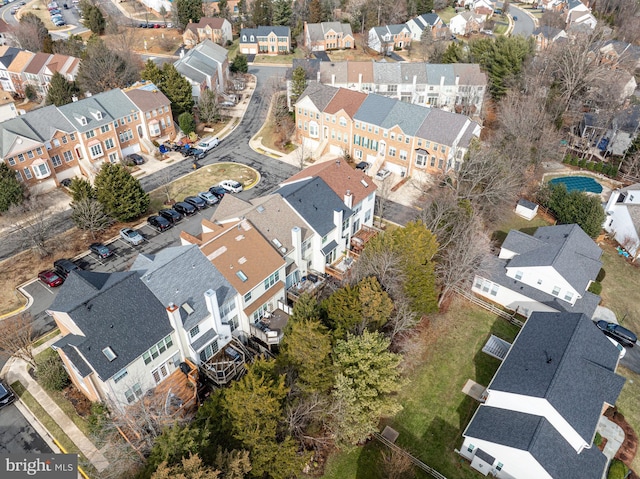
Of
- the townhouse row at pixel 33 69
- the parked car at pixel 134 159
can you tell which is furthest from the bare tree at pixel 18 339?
the townhouse row at pixel 33 69

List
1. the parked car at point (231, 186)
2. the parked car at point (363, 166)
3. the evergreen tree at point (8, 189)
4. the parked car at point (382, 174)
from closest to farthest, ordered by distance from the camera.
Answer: the evergreen tree at point (8, 189)
the parked car at point (231, 186)
the parked car at point (382, 174)
the parked car at point (363, 166)

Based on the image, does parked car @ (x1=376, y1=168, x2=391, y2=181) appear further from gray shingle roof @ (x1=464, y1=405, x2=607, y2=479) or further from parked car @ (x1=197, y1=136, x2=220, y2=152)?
gray shingle roof @ (x1=464, y1=405, x2=607, y2=479)

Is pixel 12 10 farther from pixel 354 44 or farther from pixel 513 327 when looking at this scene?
pixel 513 327

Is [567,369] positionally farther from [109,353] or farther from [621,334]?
[109,353]

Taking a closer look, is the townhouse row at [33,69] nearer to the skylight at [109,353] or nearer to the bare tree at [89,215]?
the bare tree at [89,215]

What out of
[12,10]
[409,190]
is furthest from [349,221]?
[12,10]

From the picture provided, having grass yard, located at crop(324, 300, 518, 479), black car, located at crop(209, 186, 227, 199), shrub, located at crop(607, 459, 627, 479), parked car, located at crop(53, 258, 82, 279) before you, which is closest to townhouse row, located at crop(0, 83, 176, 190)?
black car, located at crop(209, 186, 227, 199)

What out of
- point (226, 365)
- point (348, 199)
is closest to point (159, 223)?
point (348, 199)
